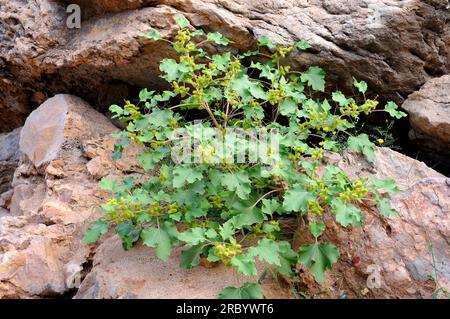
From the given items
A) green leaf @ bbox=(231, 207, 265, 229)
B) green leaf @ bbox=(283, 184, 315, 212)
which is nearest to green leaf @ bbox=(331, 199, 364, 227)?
green leaf @ bbox=(283, 184, 315, 212)

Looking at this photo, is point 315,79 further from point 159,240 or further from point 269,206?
point 159,240

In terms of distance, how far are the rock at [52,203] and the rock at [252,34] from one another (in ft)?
1.57

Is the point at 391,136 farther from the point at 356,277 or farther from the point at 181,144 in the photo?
the point at 181,144

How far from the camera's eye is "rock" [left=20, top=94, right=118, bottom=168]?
4.12 metres

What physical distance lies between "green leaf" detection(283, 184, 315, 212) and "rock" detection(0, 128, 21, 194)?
3429 mm

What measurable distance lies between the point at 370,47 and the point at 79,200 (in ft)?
8.17

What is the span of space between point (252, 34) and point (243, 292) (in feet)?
7.21

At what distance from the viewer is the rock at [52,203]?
320 centimetres

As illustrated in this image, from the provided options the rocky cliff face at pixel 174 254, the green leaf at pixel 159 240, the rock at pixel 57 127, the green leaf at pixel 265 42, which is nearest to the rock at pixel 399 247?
the rocky cliff face at pixel 174 254

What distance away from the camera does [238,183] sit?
9.23 ft

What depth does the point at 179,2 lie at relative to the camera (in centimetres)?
393

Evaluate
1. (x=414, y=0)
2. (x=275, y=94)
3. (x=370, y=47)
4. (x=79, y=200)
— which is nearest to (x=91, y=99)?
(x=79, y=200)

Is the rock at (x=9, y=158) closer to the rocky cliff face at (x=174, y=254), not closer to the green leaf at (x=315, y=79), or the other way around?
the rocky cliff face at (x=174, y=254)

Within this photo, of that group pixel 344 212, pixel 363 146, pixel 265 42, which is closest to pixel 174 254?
pixel 344 212
